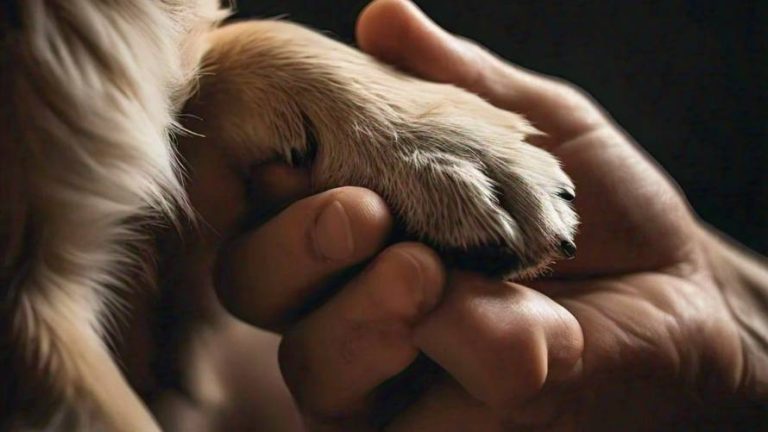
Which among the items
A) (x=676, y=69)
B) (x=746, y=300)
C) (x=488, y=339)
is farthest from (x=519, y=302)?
(x=676, y=69)

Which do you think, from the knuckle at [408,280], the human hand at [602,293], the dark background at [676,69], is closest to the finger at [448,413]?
the human hand at [602,293]

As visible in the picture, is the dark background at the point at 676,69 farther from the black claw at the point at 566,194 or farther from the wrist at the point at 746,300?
the black claw at the point at 566,194

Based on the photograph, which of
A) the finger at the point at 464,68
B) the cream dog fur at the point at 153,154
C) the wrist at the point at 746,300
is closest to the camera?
the cream dog fur at the point at 153,154

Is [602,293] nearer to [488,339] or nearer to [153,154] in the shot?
[488,339]

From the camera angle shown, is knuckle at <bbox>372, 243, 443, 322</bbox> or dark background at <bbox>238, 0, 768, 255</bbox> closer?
knuckle at <bbox>372, 243, 443, 322</bbox>

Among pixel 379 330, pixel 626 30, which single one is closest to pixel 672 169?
pixel 626 30

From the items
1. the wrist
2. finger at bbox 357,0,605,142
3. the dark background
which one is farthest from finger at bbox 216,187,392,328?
the dark background

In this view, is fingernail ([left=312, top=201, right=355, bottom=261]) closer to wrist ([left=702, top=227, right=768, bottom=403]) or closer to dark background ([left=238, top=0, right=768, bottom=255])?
wrist ([left=702, top=227, right=768, bottom=403])
